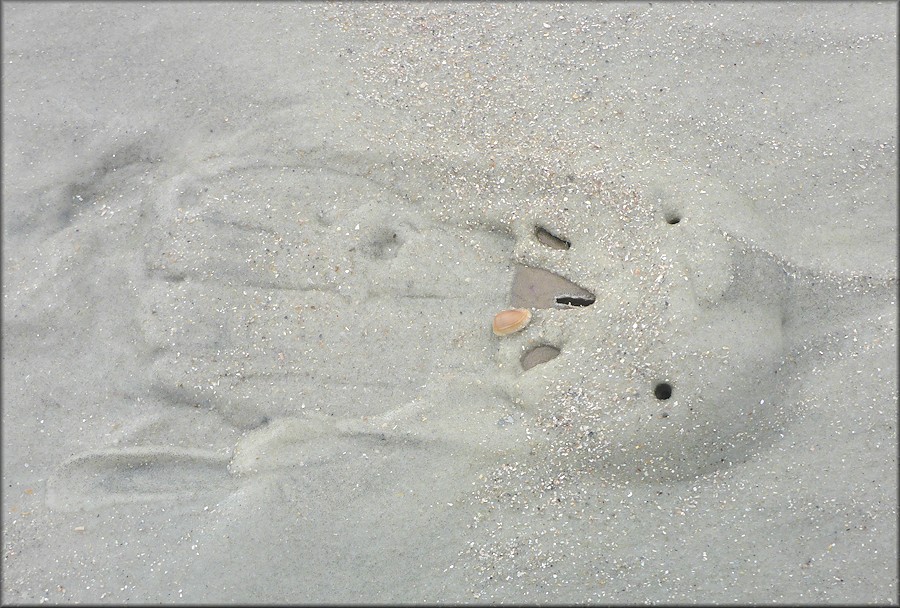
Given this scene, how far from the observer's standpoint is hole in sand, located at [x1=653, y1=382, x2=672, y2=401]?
3.90 m

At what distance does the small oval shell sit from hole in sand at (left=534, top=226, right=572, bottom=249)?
1.61 ft

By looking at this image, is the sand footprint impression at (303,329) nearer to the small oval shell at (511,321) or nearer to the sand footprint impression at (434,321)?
the sand footprint impression at (434,321)

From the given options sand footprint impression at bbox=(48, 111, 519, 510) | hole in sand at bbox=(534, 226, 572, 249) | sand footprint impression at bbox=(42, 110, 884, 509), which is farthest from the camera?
hole in sand at bbox=(534, 226, 572, 249)

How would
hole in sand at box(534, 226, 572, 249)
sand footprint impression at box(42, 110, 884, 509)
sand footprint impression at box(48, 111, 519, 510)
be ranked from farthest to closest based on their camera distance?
hole in sand at box(534, 226, 572, 249) < sand footprint impression at box(48, 111, 519, 510) < sand footprint impression at box(42, 110, 884, 509)

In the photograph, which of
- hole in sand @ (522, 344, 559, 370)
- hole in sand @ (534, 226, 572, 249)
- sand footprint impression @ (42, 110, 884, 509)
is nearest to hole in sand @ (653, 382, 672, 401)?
sand footprint impression @ (42, 110, 884, 509)

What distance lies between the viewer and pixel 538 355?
4207mm

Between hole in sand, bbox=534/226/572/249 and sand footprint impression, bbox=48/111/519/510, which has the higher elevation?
hole in sand, bbox=534/226/572/249

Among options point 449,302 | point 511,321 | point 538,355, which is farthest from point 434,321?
point 538,355

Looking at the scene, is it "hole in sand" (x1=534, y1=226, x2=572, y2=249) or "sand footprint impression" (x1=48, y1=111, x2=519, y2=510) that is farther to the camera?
"hole in sand" (x1=534, y1=226, x2=572, y2=249)

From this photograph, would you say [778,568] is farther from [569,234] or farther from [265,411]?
[265,411]

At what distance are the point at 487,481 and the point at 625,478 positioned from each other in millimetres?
821

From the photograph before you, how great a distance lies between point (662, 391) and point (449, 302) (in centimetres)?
142

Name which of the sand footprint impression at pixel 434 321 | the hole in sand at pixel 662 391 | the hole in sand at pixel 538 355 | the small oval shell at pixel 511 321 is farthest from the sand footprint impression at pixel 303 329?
the hole in sand at pixel 662 391

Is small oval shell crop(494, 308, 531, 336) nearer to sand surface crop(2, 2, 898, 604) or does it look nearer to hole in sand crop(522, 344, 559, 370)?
sand surface crop(2, 2, 898, 604)
